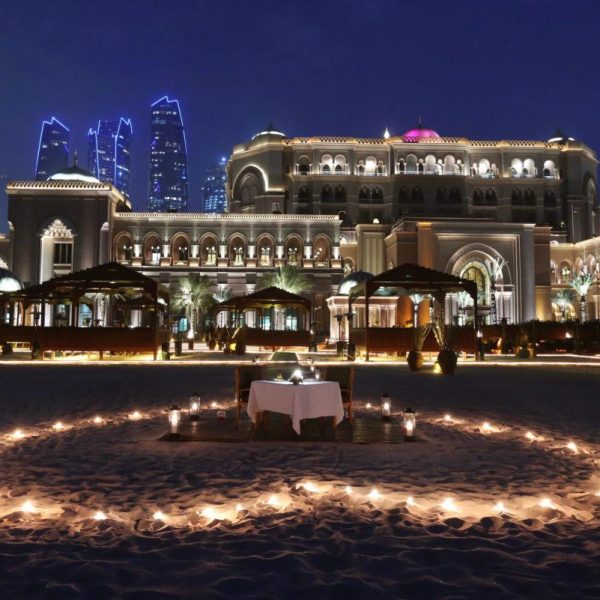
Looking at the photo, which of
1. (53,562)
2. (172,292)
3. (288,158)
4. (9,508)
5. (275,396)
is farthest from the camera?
(288,158)

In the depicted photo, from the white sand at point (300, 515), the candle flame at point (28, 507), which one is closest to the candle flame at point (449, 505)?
the white sand at point (300, 515)

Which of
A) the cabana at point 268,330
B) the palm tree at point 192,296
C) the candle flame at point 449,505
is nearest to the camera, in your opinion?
the candle flame at point 449,505

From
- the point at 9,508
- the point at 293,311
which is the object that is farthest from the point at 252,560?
the point at 293,311

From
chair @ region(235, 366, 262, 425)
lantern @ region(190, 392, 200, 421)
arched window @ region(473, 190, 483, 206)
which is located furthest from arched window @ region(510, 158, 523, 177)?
lantern @ region(190, 392, 200, 421)

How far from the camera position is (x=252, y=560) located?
13.2 ft

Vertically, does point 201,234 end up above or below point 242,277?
above

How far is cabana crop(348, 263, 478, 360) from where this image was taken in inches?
1001

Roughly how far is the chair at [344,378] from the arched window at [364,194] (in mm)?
57201

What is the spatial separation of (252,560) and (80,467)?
3361mm

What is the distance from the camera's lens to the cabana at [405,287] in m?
25.4

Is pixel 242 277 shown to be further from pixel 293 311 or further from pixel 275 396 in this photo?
pixel 275 396

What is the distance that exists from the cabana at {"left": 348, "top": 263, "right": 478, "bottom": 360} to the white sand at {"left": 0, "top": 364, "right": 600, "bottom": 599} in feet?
51.4

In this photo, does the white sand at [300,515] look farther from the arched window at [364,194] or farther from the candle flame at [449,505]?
the arched window at [364,194]

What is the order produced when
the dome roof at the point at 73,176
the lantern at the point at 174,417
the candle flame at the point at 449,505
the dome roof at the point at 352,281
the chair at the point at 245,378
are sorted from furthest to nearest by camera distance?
the dome roof at the point at 73,176 → the dome roof at the point at 352,281 → the chair at the point at 245,378 → the lantern at the point at 174,417 → the candle flame at the point at 449,505
